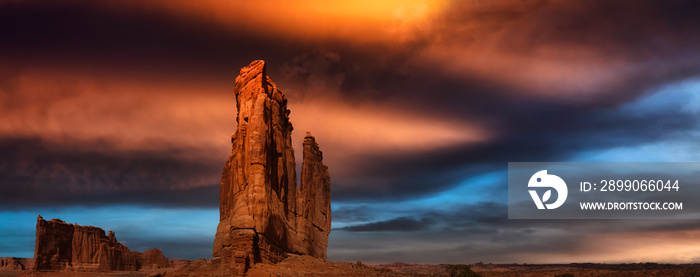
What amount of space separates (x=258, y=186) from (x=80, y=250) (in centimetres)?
12855

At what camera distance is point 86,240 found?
532 feet

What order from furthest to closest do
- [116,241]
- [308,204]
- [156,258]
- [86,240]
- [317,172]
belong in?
[156,258] < [116,241] < [86,240] < [317,172] < [308,204]

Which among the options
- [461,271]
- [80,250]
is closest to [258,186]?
[461,271]

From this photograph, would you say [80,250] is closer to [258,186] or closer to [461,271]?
[258,186]

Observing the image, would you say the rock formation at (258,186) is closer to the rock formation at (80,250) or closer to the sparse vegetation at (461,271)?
the sparse vegetation at (461,271)

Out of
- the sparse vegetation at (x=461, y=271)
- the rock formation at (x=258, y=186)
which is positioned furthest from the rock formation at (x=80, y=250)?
the sparse vegetation at (x=461, y=271)

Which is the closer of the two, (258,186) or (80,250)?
(258,186)

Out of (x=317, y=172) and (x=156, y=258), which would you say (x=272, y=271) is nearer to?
(x=317, y=172)

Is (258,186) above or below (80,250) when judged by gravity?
above

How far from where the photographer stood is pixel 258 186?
52156 millimetres

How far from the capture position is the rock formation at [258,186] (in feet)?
163

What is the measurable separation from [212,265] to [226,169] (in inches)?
653

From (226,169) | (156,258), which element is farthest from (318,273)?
(156,258)

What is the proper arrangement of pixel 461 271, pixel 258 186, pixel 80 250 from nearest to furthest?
pixel 258 186
pixel 461 271
pixel 80 250
